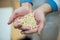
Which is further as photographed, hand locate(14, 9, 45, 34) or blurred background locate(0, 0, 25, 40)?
blurred background locate(0, 0, 25, 40)

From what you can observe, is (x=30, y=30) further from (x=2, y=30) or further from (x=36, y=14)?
(x=2, y=30)

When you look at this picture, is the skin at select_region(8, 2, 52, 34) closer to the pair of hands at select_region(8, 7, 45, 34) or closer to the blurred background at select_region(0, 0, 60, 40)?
the pair of hands at select_region(8, 7, 45, 34)

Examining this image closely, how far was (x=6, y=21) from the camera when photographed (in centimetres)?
92

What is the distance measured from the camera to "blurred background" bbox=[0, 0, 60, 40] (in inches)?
34.0

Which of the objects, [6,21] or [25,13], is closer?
[25,13]

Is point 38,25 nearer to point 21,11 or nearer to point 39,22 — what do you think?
point 39,22

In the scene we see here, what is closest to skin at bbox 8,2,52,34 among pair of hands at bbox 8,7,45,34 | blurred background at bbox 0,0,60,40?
pair of hands at bbox 8,7,45,34

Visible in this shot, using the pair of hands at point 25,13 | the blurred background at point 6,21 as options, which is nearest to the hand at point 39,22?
the pair of hands at point 25,13

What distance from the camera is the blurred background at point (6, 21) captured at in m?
0.86

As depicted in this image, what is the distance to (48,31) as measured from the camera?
0.89 metres

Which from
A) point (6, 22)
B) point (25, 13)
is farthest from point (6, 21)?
point (25, 13)

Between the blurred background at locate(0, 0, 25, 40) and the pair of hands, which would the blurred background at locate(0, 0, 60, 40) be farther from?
the pair of hands

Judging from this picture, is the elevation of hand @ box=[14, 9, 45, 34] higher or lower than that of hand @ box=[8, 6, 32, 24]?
lower

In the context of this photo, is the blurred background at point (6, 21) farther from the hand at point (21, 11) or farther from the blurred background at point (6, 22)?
the hand at point (21, 11)
